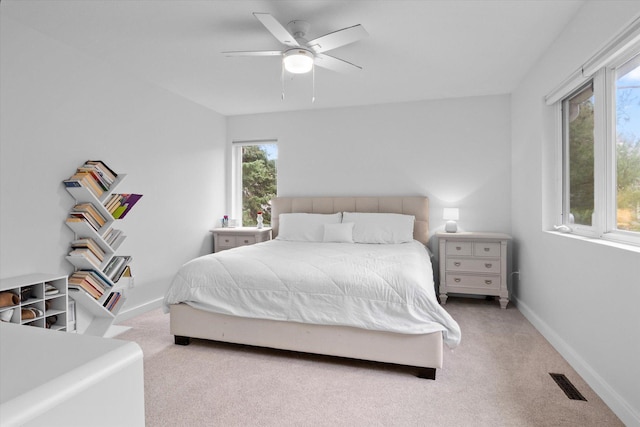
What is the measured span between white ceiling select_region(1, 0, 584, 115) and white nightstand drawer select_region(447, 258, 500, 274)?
1.92m

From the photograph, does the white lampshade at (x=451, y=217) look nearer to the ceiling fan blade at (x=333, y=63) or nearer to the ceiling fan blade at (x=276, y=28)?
the ceiling fan blade at (x=333, y=63)

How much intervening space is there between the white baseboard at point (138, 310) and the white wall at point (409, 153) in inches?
84.2

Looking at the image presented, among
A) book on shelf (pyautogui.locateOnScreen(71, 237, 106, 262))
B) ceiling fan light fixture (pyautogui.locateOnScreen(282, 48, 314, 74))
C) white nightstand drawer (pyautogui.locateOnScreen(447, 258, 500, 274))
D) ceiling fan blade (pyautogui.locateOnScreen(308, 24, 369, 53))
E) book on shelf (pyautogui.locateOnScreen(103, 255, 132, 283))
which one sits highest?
ceiling fan blade (pyautogui.locateOnScreen(308, 24, 369, 53))

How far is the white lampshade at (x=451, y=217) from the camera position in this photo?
13.2ft

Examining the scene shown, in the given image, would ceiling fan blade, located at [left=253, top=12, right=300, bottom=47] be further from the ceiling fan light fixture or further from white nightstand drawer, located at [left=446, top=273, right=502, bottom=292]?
white nightstand drawer, located at [left=446, top=273, right=502, bottom=292]

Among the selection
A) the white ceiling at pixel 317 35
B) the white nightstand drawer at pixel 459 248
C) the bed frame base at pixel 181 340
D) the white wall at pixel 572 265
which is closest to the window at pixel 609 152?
the white wall at pixel 572 265

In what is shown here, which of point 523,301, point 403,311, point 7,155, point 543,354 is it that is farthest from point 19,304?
point 523,301

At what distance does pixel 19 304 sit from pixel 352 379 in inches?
86.3

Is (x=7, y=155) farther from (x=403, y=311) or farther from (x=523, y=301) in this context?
(x=523, y=301)

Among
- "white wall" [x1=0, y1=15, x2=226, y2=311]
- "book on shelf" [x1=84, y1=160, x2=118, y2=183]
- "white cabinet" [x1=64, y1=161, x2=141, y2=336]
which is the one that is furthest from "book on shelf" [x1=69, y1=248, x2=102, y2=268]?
"book on shelf" [x1=84, y1=160, x2=118, y2=183]

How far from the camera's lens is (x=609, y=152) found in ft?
7.06

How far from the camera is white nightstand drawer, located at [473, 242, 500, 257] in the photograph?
3.73m

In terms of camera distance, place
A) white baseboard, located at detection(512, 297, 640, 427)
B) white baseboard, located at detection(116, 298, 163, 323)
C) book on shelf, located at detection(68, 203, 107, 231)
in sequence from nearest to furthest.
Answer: white baseboard, located at detection(512, 297, 640, 427) → book on shelf, located at detection(68, 203, 107, 231) → white baseboard, located at detection(116, 298, 163, 323)

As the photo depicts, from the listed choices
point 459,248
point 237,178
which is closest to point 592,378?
point 459,248
